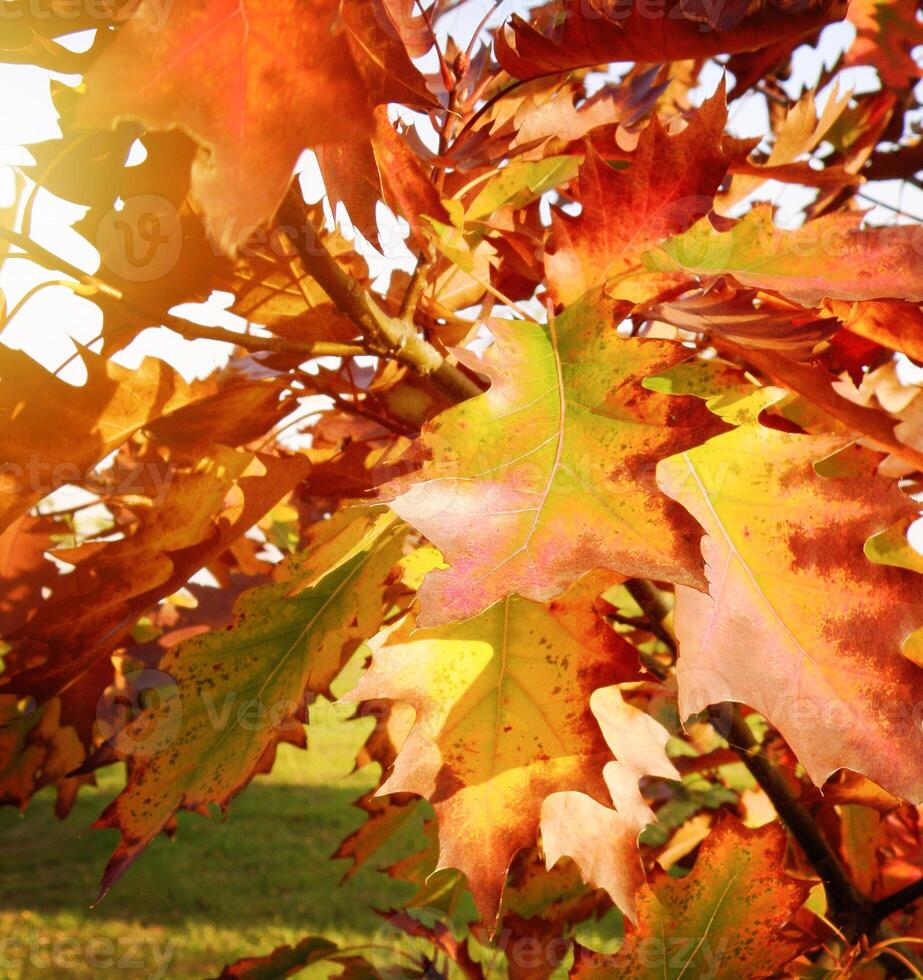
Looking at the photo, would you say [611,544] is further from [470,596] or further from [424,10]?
[424,10]

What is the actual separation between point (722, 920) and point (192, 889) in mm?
4825

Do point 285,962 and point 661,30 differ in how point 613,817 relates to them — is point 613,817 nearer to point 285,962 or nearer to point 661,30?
point 661,30

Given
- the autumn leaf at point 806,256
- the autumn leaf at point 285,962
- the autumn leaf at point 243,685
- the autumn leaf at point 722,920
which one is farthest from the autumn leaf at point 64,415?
the autumn leaf at point 285,962

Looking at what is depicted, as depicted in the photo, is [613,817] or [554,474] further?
[613,817]

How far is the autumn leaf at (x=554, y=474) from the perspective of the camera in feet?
1.91

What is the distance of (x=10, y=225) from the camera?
0.73 meters

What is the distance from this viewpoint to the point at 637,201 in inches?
28.7

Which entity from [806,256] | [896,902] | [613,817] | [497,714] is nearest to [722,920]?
[613,817]

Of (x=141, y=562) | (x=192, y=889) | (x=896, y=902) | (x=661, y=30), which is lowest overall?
(x=192, y=889)

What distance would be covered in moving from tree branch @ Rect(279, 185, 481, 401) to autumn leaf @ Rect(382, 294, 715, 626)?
0.48 feet

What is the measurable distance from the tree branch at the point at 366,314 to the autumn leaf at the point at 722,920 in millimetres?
452

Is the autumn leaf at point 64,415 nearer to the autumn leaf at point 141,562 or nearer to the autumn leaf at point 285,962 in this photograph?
the autumn leaf at point 141,562

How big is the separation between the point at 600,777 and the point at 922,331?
0.43m

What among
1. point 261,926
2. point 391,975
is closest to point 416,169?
point 391,975
